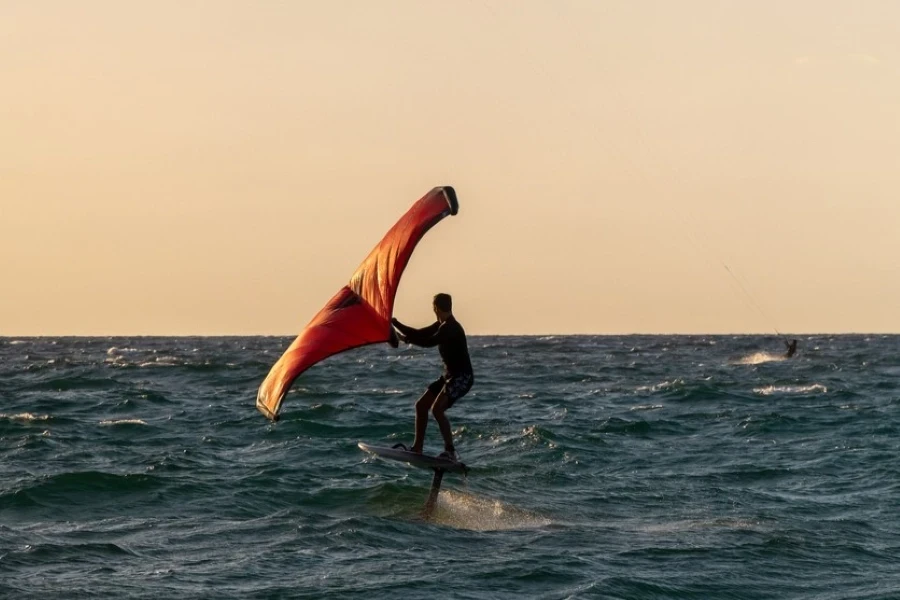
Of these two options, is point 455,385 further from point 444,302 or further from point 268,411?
point 268,411

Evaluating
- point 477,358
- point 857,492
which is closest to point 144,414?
point 857,492

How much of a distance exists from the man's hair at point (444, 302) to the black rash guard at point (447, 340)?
4.5 inches

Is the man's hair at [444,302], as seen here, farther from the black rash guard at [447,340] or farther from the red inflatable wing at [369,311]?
the red inflatable wing at [369,311]

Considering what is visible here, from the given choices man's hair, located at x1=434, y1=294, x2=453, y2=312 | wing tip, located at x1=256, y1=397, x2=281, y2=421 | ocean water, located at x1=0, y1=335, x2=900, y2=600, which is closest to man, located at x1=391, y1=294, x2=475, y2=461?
man's hair, located at x1=434, y1=294, x2=453, y2=312

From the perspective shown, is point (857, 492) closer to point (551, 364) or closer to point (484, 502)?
point (484, 502)

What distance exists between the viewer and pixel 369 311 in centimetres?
1275

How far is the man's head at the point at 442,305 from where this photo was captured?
13781 mm

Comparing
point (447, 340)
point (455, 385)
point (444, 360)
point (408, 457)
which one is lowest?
point (408, 457)

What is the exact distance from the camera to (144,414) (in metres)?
32.6

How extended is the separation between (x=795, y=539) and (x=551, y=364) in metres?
48.6

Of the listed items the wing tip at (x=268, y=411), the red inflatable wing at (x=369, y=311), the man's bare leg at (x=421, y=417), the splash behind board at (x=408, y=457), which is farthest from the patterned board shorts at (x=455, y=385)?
the wing tip at (x=268, y=411)

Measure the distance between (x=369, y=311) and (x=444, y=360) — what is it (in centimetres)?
173

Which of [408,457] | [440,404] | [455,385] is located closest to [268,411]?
[408,457]

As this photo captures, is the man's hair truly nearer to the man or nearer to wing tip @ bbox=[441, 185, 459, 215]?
the man
